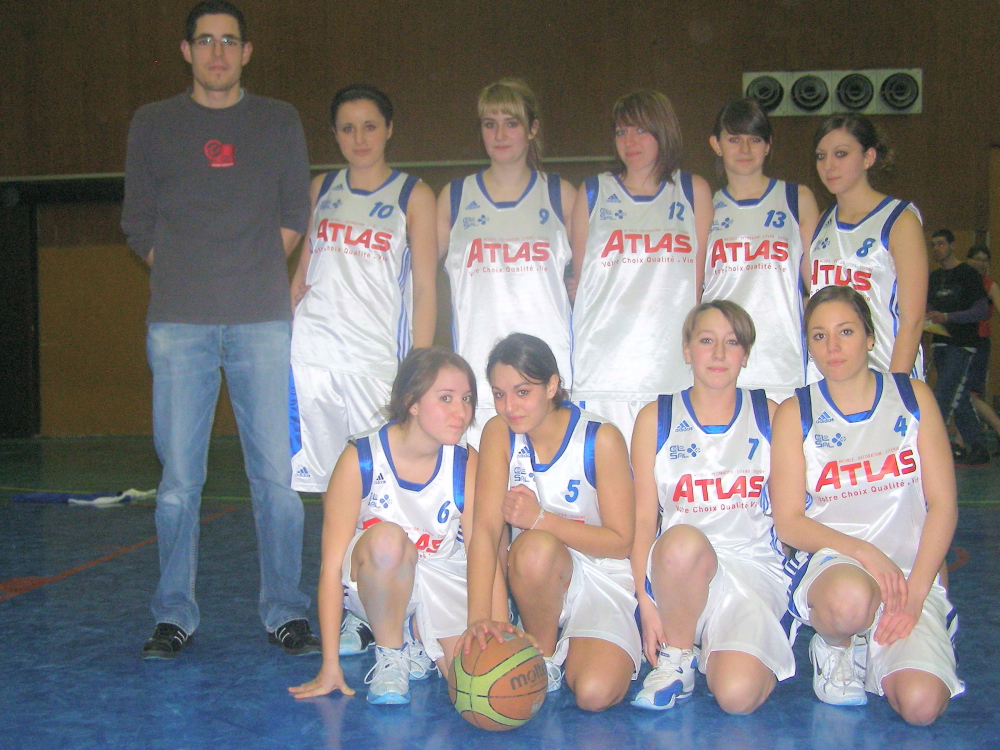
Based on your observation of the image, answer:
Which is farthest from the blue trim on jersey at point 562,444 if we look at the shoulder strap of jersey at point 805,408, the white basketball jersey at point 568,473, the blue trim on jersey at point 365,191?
the blue trim on jersey at point 365,191

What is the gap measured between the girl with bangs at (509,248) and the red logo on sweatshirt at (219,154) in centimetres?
86

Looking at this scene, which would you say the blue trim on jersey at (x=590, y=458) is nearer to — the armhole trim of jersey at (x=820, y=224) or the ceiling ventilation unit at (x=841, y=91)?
the armhole trim of jersey at (x=820, y=224)

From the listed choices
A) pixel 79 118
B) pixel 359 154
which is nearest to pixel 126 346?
pixel 79 118

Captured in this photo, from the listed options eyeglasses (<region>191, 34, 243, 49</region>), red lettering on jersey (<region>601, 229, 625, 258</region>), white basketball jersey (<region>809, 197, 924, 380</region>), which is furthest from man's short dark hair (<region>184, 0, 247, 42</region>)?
white basketball jersey (<region>809, 197, 924, 380</region>)

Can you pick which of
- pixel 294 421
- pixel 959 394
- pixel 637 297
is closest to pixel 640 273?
pixel 637 297

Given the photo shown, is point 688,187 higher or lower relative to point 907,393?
higher

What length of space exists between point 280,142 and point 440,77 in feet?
23.8

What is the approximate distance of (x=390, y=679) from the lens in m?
2.65

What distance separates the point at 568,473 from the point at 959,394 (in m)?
5.73

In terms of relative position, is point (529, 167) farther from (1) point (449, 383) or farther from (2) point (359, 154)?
(1) point (449, 383)

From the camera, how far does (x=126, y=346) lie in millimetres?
11031

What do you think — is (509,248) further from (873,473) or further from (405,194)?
(873,473)

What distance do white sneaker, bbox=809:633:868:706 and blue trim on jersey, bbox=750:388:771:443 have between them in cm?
62

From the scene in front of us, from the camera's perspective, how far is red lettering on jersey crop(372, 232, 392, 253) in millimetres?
3494
